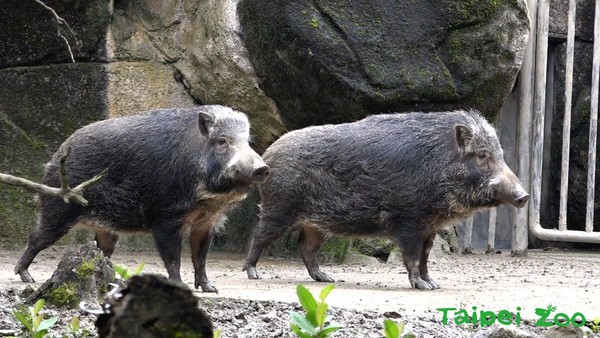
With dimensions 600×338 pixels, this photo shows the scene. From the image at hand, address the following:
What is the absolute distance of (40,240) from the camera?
6.82 meters

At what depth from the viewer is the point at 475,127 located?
712cm

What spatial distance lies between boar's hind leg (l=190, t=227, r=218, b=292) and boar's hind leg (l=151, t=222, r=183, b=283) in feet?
0.42

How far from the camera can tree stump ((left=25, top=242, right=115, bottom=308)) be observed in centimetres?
507

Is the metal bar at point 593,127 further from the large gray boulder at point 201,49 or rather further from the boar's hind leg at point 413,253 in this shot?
the boar's hind leg at point 413,253

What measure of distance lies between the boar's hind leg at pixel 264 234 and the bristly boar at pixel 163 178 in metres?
0.81

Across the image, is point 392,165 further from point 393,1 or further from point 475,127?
point 393,1

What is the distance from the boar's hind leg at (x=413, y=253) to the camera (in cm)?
695

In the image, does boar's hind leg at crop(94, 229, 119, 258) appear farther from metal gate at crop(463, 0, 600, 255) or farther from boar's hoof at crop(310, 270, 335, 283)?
metal gate at crop(463, 0, 600, 255)

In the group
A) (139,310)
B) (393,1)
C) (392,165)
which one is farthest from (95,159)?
(139,310)

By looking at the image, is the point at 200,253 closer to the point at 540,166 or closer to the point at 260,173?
the point at 260,173

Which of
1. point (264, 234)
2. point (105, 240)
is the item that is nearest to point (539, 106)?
point (264, 234)

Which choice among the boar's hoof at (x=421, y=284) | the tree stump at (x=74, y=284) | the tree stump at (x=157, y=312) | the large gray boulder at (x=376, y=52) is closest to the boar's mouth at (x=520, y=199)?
the boar's hoof at (x=421, y=284)

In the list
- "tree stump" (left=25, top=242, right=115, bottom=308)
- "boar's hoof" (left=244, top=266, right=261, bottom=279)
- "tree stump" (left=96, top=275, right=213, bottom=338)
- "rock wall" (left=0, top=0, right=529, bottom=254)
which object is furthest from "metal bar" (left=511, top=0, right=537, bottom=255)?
"tree stump" (left=96, top=275, right=213, bottom=338)

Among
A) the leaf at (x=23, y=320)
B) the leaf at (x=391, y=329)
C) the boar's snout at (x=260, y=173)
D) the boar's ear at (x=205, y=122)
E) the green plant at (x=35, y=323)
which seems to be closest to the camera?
the leaf at (x=391, y=329)
